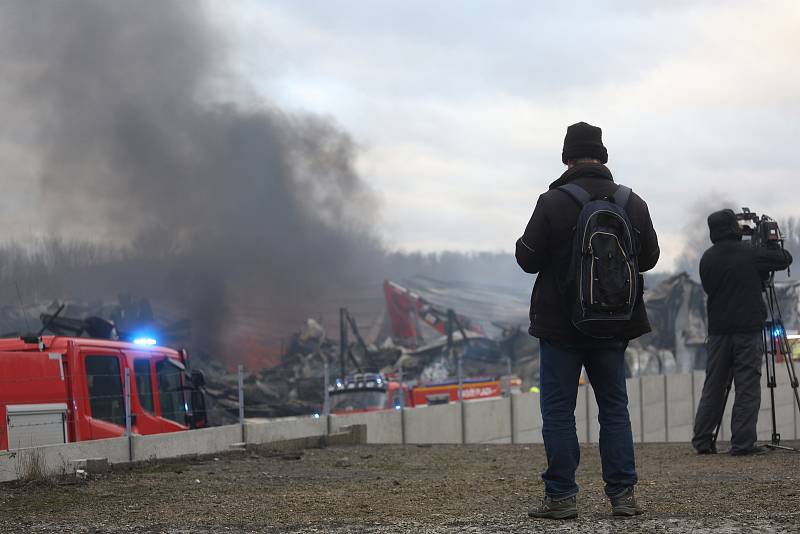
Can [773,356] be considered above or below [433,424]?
above

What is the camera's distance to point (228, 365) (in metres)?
46.6

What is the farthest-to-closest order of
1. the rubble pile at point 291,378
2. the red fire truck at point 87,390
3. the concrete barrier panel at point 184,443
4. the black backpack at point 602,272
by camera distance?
the rubble pile at point 291,378, the red fire truck at point 87,390, the concrete barrier panel at point 184,443, the black backpack at point 602,272

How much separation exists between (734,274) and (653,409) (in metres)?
15.8

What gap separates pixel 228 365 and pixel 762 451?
39.5 metres

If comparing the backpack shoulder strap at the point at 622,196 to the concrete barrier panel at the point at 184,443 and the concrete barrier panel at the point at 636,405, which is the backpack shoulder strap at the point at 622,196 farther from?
the concrete barrier panel at the point at 636,405

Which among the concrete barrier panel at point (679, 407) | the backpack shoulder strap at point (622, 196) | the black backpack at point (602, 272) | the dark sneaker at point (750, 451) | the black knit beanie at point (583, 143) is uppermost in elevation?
the black knit beanie at point (583, 143)

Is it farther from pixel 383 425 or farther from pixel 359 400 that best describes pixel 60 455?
pixel 359 400

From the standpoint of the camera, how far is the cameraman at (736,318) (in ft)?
27.5

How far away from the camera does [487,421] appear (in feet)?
59.3

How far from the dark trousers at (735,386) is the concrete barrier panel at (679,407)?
1593cm

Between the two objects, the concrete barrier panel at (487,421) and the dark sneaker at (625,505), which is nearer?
the dark sneaker at (625,505)

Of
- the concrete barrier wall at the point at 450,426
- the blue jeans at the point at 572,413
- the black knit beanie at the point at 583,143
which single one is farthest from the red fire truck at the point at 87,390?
the black knit beanie at the point at 583,143

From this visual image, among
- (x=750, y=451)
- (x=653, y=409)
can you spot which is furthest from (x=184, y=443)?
(x=653, y=409)

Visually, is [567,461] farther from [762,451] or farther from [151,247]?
[151,247]
